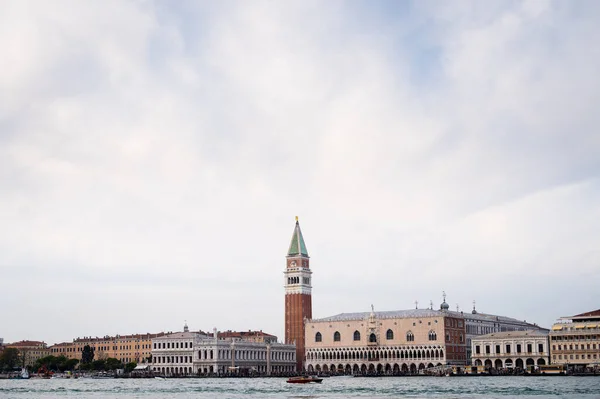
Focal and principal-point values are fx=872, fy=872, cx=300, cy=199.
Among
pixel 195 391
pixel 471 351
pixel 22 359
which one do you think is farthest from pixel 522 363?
pixel 22 359

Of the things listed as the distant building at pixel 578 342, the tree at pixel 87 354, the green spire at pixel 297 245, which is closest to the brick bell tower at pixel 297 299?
the green spire at pixel 297 245

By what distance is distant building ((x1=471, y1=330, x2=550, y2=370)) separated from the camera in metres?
115

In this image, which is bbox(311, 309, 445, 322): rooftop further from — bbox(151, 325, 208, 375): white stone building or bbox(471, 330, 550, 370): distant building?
bbox(151, 325, 208, 375): white stone building

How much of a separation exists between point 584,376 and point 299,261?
54213 mm

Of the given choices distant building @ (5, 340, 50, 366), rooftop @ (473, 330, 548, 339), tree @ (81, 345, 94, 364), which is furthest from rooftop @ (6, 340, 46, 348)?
rooftop @ (473, 330, 548, 339)

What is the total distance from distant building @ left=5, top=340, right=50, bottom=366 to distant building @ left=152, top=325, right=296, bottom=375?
168 ft

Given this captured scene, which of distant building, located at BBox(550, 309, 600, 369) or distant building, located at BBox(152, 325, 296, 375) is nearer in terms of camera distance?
distant building, located at BBox(550, 309, 600, 369)

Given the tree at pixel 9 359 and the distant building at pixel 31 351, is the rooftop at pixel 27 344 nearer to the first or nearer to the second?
the distant building at pixel 31 351

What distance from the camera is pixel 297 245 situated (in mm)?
144500

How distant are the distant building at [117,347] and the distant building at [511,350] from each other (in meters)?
64.0

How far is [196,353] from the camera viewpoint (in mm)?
130750

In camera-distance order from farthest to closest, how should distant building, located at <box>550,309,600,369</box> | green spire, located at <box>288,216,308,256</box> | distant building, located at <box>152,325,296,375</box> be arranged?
green spire, located at <box>288,216,308,256</box>
distant building, located at <box>152,325,296,375</box>
distant building, located at <box>550,309,600,369</box>

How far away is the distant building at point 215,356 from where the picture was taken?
129500 millimetres

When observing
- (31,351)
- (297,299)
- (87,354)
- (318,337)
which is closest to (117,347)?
(87,354)
